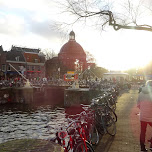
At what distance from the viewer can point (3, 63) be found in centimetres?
4359

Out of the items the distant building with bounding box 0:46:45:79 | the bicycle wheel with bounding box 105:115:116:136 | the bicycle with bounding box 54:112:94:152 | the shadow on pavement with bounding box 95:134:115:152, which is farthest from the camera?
the distant building with bounding box 0:46:45:79

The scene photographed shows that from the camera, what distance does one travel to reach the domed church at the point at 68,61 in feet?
177

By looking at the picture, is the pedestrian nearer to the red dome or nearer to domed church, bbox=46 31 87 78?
domed church, bbox=46 31 87 78

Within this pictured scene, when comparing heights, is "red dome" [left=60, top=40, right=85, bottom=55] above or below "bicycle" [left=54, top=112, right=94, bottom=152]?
above

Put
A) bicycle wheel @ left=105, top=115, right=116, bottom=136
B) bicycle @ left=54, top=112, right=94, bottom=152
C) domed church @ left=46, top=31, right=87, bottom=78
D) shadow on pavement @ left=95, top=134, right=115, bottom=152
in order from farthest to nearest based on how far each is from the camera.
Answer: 1. domed church @ left=46, top=31, right=87, bottom=78
2. bicycle wheel @ left=105, top=115, right=116, bottom=136
3. shadow on pavement @ left=95, top=134, right=115, bottom=152
4. bicycle @ left=54, top=112, right=94, bottom=152

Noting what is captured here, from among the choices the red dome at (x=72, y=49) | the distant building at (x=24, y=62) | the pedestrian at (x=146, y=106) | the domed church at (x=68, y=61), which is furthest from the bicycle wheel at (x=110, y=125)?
the red dome at (x=72, y=49)

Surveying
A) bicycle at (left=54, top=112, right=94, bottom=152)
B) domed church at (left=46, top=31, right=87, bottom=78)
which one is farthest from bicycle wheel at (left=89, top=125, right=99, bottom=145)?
domed church at (left=46, top=31, right=87, bottom=78)

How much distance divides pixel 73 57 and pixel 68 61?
7.72 ft

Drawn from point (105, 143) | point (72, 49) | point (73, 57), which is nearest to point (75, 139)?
point (105, 143)

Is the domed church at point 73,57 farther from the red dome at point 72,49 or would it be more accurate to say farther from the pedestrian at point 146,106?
the pedestrian at point 146,106

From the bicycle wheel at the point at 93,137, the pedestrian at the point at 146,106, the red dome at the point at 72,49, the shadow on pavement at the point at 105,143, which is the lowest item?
the shadow on pavement at the point at 105,143

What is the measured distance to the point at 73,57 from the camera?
201 ft

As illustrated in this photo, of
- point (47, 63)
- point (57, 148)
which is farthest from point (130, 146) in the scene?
point (47, 63)

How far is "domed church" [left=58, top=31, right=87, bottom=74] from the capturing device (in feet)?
193
